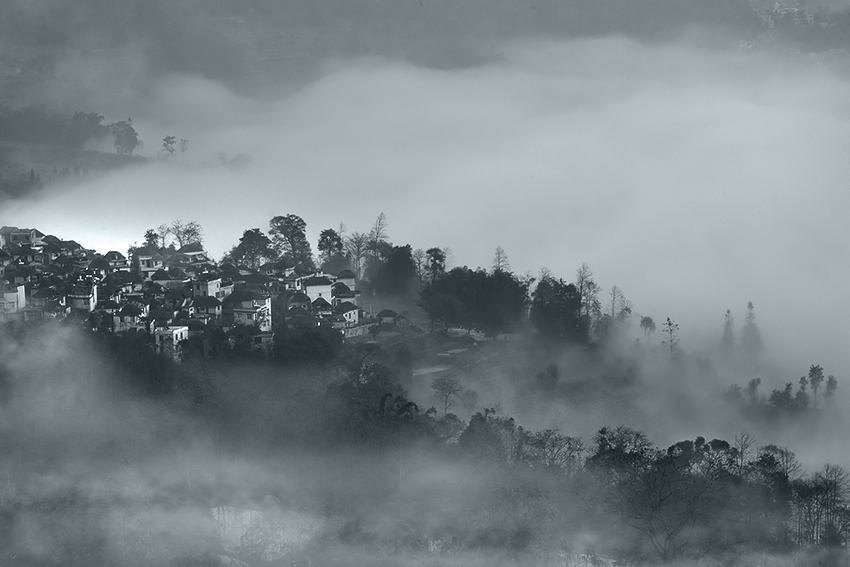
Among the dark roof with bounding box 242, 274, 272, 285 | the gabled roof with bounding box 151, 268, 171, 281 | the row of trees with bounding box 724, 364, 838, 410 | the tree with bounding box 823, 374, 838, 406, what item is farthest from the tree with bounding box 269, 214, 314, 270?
the tree with bounding box 823, 374, 838, 406

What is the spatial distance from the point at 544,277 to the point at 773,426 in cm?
503

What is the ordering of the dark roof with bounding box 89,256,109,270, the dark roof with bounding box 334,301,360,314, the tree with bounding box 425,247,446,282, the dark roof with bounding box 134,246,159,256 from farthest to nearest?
the tree with bounding box 425,247,446,282, the dark roof with bounding box 134,246,159,256, the dark roof with bounding box 89,256,109,270, the dark roof with bounding box 334,301,360,314

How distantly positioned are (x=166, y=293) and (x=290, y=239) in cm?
384

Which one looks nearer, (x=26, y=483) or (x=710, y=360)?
(x=26, y=483)

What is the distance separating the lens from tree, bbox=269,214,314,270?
19094 millimetres

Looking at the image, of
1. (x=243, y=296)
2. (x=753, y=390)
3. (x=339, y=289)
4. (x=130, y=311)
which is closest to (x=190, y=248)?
(x=339, y=289)

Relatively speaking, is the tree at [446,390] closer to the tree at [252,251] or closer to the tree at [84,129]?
the tree at [252,251]

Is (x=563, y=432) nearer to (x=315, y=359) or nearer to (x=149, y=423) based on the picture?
(x=315, y=359)

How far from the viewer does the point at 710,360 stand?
1677 cm

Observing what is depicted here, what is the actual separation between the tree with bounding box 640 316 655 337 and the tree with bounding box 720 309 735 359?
3.49 feet

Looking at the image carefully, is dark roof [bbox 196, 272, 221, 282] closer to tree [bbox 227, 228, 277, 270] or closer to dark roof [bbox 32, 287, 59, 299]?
dark roof [bbox 32, 287, 59, 299]

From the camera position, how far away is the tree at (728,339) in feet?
56.7

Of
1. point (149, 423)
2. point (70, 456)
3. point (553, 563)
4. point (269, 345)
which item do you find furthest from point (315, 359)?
point (553, 563)

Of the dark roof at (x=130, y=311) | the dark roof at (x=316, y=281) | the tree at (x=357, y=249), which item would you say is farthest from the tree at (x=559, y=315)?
the dark roof at (x=130, y=311)
